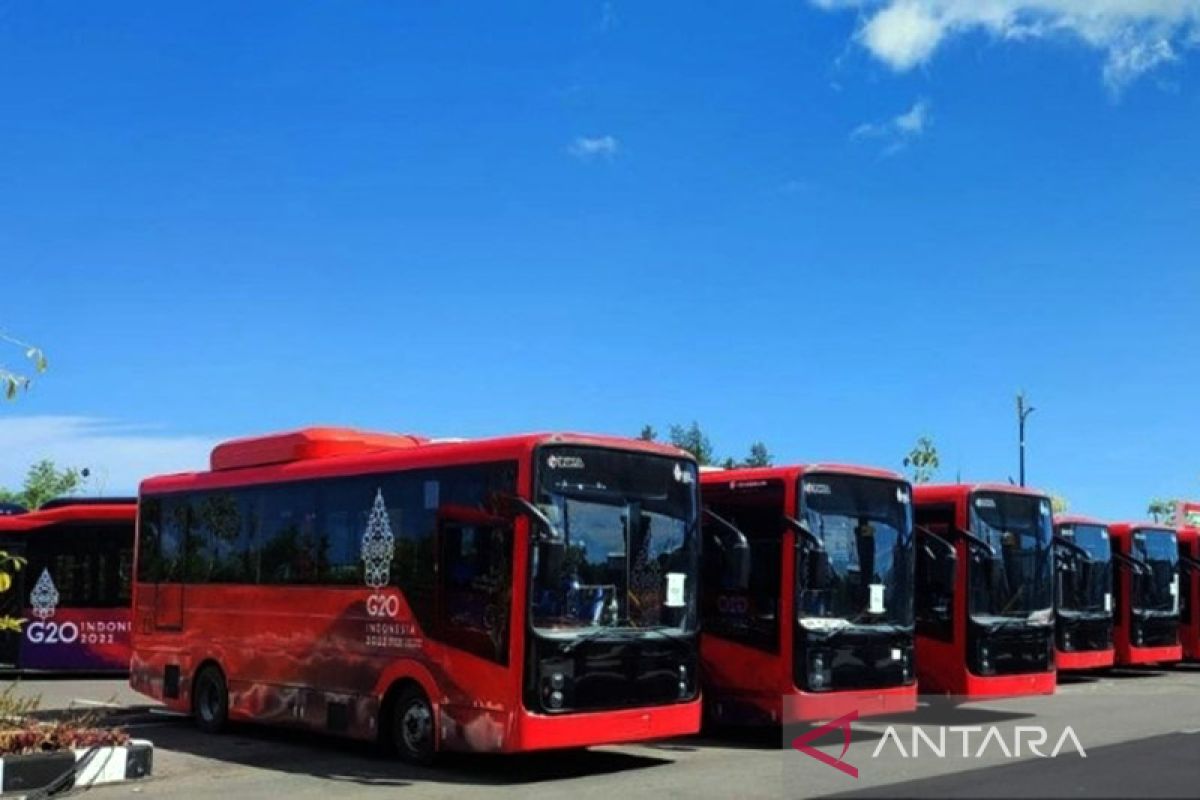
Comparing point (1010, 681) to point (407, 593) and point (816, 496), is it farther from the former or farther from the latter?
point (407, 593)

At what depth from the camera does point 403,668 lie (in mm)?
12188

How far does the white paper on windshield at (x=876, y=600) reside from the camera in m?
14.2

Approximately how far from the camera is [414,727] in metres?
12.3

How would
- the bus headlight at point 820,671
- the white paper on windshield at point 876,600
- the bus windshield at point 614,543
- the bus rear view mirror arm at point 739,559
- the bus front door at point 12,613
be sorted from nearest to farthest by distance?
the bus windshield at point 614,543 → the bus rear view mirror arm at point 739,559 → the bus headlight at point 820,671 → the white paper on windshield at point 876,600 → the bus front door at point 12,613

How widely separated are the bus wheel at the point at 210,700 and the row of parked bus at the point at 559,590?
40 mm

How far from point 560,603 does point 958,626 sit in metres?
6.89

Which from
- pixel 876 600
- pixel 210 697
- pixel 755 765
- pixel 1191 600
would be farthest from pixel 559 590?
pixel 1191 600

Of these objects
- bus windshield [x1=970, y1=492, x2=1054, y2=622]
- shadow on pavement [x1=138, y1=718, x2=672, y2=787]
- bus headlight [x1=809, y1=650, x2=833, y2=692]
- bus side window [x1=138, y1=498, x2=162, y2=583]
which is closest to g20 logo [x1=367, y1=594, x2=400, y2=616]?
shadow on pavement [x1=138, y1=718, x2=672, y2=787]

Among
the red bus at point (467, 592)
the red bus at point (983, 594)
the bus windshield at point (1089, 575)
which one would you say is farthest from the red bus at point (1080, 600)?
the red bus at point (467, 592)

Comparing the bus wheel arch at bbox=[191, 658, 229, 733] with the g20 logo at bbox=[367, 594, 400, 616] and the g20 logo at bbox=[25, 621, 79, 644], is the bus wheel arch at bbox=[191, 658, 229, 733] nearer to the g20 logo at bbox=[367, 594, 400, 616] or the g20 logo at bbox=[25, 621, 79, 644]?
the g20 logo at bbox=[367, 594, 400, 616]

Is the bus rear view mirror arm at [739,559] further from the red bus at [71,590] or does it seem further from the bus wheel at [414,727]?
the red bus at [71,590]

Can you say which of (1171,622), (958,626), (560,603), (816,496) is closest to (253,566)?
(560,603)

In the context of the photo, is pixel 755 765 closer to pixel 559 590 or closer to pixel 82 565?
pixel 559 590

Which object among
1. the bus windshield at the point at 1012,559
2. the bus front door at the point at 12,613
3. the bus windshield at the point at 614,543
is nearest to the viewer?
the bus windshield at the point at 614,543
